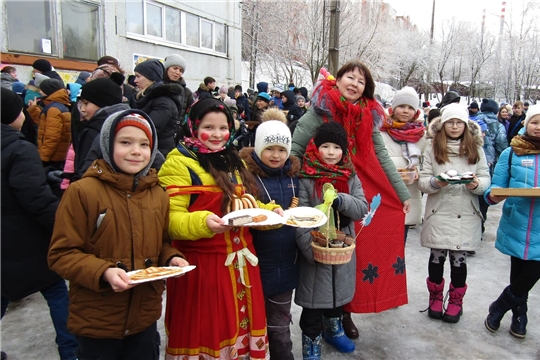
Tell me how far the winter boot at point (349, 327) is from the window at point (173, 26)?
11166 millimetres

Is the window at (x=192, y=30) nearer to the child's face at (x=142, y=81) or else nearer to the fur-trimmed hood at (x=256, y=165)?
the child's face at (x=142, y=81)

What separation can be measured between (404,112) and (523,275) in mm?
1749

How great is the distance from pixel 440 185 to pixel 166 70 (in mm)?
3621

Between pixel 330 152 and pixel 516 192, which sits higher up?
pixel 330 152

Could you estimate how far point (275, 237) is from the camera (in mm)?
2578

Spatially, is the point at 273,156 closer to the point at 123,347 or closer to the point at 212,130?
the point at 212,130

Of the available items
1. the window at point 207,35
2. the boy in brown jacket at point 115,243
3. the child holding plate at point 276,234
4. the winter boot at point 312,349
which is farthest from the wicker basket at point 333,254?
the window at point 207,35

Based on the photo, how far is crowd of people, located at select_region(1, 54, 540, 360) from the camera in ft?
6.58

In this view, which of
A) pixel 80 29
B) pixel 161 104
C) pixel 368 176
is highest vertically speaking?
pixel 80 29

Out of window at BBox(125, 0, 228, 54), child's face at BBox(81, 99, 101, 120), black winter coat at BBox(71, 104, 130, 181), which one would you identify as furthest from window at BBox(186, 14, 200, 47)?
black winter coat at BBox(71, 104, 130, 181)

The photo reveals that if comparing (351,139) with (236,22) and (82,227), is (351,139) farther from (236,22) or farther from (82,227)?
(236,22)

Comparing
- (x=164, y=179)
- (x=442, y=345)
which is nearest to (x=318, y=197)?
(x=164, y=179)

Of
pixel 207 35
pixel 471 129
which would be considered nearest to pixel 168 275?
pixel 471 129

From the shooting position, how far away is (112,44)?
1103 centimetres
